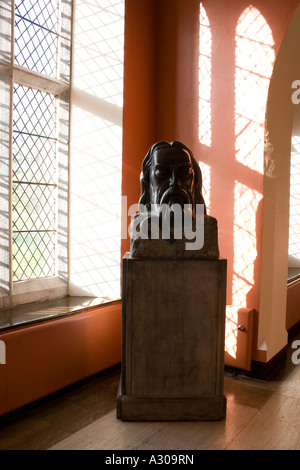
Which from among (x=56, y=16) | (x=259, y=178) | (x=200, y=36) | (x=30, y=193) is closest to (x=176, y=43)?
(x=200, y=36)

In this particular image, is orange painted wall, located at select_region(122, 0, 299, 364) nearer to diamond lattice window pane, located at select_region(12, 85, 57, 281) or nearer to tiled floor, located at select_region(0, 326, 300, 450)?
diamond lattice window pane, located at select_region(12, 85, 57, 281)

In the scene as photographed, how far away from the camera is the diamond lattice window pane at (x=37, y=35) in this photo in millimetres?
3553

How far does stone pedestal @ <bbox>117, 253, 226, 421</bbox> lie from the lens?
2.94 metres

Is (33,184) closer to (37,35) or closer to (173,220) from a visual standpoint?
(37,35)

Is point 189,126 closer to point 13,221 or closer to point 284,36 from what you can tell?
point 284,36

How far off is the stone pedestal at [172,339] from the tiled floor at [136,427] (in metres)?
0.13

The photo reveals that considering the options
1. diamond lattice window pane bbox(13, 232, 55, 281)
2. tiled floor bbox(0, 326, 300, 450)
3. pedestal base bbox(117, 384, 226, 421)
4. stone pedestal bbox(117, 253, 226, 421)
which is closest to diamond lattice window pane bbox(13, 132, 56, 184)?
diamond lattice window pane bbox(13, 232, 55, 281)

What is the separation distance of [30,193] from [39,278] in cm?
76

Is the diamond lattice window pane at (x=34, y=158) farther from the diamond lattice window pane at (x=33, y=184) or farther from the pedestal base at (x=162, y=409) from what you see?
the pedestal base at (x=162, y=409)

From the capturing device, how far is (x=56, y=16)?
3.92 meters

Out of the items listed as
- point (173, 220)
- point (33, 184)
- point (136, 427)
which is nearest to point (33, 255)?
point (33, 184)

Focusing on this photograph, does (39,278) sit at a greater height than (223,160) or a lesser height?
lesser

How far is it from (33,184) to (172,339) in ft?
6.02

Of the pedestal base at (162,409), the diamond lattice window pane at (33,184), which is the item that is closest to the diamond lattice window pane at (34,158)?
the diamond lattice window pane at (33,184)
